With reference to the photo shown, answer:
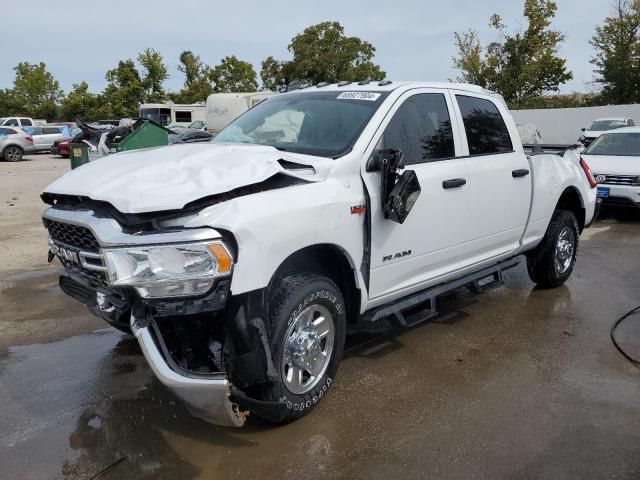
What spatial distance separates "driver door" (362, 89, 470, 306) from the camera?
12.5ft

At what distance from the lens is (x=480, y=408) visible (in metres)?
3.68

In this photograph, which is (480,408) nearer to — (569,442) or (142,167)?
(569,442)

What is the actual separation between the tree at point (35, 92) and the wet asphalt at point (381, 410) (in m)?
59.8

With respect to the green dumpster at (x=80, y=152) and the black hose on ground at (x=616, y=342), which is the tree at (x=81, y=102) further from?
the black hose on ground at (x=616, y=342)

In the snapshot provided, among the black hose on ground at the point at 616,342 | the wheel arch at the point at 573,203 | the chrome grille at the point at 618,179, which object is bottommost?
the black hose on ground at the point at 616,342

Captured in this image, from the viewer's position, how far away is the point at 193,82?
52094 millimetres

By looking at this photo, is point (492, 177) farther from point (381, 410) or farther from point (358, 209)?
point (381, 410)

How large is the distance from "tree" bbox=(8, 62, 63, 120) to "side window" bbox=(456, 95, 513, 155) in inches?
2404

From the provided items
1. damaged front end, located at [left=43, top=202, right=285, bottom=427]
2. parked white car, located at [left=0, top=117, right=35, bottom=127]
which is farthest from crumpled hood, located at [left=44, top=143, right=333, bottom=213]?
parked white car, located at [left=0, top=117, right=35, bottom=127]

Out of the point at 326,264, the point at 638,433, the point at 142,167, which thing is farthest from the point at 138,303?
the point at 638,433

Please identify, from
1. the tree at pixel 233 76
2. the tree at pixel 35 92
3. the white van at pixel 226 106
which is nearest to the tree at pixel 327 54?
the tree at pixel 233 76

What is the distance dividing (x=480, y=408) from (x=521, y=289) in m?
2.98

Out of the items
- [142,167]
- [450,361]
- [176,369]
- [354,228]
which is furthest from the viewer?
[450,361]

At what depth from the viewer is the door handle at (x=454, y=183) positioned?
4245mm
